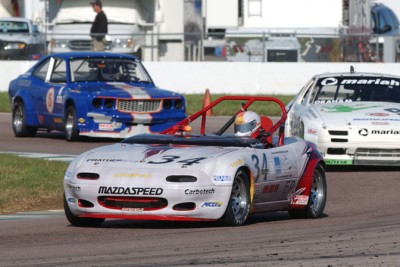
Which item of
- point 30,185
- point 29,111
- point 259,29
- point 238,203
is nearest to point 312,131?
point 30,185

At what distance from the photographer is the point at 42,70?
21.6m

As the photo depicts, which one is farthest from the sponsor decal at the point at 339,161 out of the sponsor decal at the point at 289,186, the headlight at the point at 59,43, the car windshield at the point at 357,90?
the headlight at the point at 59,43

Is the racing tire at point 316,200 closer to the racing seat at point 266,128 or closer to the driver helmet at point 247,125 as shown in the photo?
the racing seat at point 266,128

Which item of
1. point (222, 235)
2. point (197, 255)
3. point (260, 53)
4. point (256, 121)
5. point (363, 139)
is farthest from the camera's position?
point (260, 53)

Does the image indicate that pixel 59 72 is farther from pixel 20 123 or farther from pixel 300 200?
pixel 300 200

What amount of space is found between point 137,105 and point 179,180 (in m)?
9.66

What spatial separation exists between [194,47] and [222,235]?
2448 cm

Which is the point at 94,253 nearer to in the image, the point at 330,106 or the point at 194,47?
the point at 330,106

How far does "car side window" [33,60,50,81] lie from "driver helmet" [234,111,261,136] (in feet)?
32.7

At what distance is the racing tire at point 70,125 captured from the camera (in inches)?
802

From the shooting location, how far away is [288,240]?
386 inches

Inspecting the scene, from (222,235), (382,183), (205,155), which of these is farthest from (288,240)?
(382,183)

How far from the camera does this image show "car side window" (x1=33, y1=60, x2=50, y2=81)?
70.4 ft

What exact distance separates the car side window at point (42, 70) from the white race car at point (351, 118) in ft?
16.5
